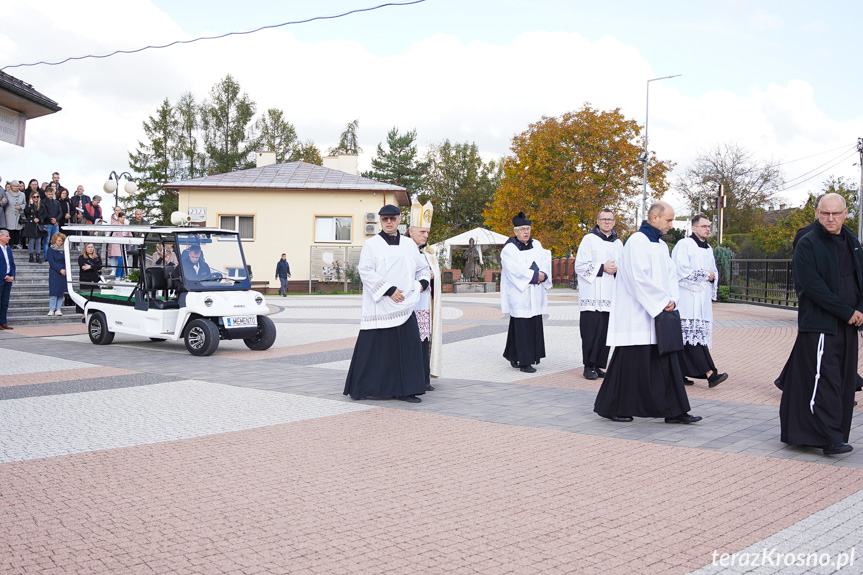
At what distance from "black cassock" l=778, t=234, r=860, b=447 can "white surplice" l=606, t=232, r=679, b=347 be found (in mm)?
1416

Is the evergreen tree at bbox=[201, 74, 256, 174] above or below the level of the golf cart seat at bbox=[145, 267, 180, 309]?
above

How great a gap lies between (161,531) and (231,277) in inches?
365

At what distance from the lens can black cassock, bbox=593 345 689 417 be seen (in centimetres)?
736

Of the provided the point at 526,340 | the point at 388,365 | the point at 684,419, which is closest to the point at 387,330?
the point at 388,365

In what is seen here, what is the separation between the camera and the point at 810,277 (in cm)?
632

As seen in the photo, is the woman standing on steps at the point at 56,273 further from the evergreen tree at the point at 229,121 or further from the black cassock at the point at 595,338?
the evergreen tree at the point at 229,121

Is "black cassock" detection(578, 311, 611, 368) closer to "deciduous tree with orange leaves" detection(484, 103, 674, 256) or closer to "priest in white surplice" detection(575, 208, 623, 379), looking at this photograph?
"priest in white surplice" detection(575, 208, 623, 379)

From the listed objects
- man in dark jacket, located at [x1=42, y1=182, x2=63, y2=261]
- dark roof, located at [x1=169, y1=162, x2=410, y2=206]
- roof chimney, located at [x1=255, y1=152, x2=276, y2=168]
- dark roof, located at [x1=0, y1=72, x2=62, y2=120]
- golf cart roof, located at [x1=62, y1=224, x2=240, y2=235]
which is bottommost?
golf cart roof, located at [x1=62, y1=224, x2=240, y2=235]

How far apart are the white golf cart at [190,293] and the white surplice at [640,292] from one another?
288 inches

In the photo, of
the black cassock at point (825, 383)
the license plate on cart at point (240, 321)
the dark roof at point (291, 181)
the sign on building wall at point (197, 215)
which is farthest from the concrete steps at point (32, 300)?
the black cassock at point (825, 383)

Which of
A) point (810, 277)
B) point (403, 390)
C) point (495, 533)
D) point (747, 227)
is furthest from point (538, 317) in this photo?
point (747, 227)

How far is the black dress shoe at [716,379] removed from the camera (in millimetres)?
9719

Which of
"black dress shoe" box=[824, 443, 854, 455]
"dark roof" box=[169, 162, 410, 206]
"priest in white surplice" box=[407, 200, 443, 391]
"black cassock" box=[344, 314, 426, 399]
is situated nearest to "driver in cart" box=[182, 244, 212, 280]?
"priest in white surplice" box=[407, 200, 443, 391]

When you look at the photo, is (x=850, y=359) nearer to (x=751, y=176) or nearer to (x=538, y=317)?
(x=538, y=317)
